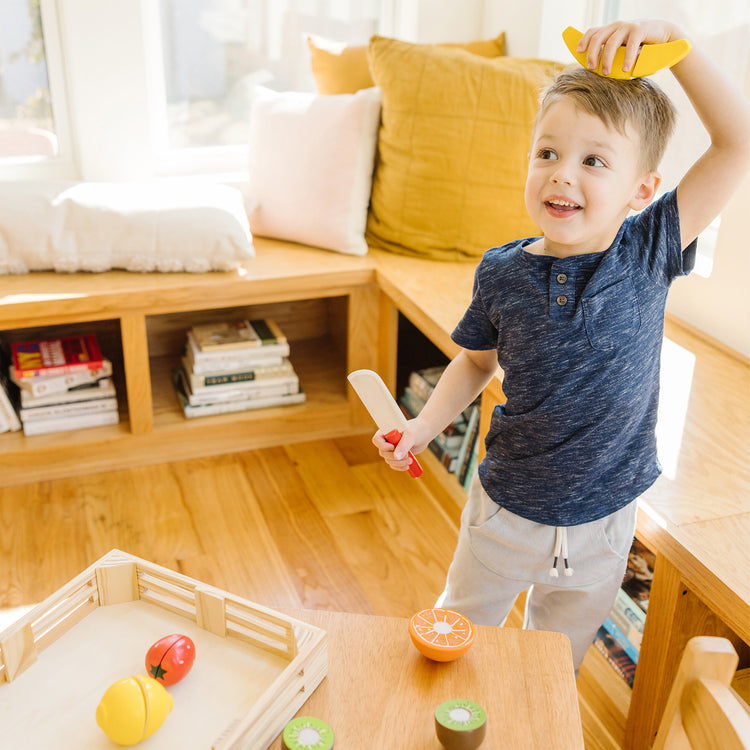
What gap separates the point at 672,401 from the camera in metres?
1.52

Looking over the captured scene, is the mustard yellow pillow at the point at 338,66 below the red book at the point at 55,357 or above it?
above

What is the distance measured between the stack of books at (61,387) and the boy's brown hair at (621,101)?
4.73ft

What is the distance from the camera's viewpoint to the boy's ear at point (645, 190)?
1038 mm

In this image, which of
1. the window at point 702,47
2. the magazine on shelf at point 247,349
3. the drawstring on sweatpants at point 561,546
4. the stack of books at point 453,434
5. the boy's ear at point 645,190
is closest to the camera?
the boy's ear at point 645,190

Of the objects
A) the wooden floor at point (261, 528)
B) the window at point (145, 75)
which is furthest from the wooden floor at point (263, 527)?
the window at point (145, 75)

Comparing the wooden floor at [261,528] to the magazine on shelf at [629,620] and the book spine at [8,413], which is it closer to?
the book spine at [8,413]

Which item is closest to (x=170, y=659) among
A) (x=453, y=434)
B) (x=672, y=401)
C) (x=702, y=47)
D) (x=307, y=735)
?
(x=307, y=735)

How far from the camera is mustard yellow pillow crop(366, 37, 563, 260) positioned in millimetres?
2061

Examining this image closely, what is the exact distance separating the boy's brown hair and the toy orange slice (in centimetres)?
58

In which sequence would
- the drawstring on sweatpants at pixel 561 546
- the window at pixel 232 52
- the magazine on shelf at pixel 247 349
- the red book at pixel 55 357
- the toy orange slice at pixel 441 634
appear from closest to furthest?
the toy orange slice at pixel 441 634
the drawstring on sweatpants at pixel 561 546
the red book at pixel 55 357
the magazine on shelf at pixel 247 349
the window at pixel 232 52

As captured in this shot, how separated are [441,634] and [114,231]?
4.70 feet

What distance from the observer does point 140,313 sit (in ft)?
6.56

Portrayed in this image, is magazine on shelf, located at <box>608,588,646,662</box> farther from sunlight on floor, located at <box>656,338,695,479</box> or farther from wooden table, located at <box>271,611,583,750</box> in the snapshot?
wooden table, located at <box>271,611,583,750</box>

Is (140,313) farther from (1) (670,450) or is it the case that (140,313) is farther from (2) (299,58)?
(1) (670,450)
